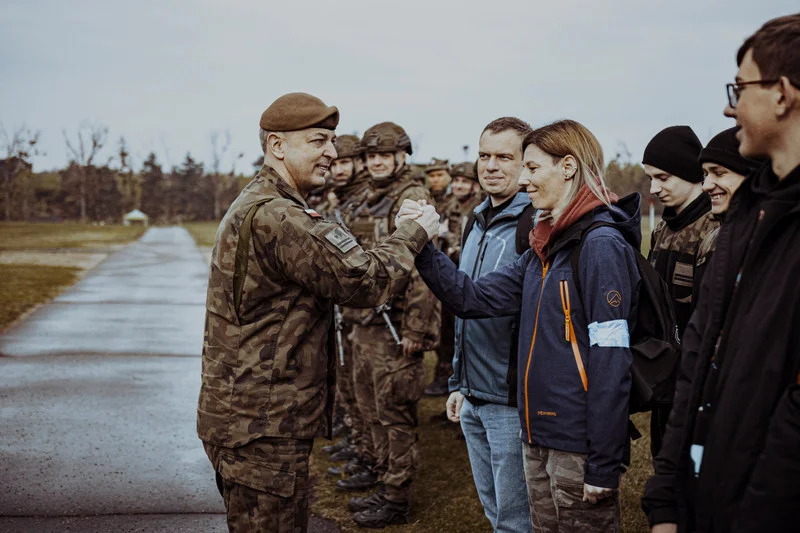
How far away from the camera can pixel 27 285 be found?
18.2 metres

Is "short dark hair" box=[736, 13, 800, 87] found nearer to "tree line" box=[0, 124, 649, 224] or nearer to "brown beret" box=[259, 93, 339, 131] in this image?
"brown beret" box=[259, 93, 339, 131]

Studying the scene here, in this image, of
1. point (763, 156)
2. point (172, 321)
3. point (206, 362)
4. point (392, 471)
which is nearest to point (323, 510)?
point (392, 471)

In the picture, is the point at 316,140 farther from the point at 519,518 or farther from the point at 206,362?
the point at 519,518

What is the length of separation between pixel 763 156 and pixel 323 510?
163 inches

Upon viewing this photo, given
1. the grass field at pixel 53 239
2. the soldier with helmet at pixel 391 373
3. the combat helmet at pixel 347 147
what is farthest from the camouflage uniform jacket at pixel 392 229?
the grass field at pixel 53 239

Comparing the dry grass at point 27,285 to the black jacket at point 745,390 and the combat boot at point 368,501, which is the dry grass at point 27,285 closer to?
the combat boot at point 368,501

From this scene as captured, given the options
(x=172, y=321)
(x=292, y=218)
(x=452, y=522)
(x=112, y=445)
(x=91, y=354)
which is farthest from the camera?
(x=172, y=321)

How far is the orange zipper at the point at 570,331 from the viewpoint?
2832 millimetres

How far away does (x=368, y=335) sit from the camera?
214 inches

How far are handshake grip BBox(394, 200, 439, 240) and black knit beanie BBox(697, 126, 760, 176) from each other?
1429mm

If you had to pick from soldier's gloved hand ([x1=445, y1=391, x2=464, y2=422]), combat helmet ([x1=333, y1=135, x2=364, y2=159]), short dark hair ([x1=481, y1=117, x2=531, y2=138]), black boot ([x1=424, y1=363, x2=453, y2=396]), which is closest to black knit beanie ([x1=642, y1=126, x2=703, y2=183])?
short dark hair ([x1=481, y1=117, x2=531, y2=138])

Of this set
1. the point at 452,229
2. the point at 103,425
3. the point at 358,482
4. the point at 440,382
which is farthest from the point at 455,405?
the point at 452,229

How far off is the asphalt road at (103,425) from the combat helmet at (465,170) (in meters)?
4.40

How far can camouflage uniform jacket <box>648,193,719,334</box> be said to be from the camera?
390 centimetres
